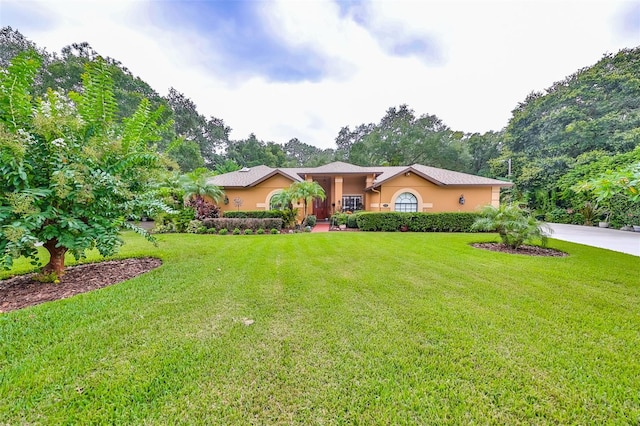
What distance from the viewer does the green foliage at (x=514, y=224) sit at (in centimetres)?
788

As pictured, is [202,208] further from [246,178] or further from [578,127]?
[578,127]

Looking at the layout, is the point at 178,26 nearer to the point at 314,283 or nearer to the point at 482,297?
the point at 314,283

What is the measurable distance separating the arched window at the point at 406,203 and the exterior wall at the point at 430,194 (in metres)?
0.24

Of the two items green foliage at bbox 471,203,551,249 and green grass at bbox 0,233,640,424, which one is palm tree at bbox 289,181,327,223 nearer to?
green foliage at bbox 471,203,551,249

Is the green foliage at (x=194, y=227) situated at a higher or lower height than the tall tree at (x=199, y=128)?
lower

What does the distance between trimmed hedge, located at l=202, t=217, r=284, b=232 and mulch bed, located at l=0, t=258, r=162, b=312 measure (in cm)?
717

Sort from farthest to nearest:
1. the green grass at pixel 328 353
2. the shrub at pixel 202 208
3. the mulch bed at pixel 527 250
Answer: the shrub at pixel 202 208 < the mulch bed at pixel 527 250 < the green grass at pixel 328 353

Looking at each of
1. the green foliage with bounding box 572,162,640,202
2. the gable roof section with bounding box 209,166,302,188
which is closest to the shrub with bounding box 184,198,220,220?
the gable roof section with bounding box 209,166,302,188

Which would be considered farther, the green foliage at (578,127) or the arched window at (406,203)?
the green foliage at (578,127)

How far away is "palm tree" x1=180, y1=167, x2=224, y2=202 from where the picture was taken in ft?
49.0

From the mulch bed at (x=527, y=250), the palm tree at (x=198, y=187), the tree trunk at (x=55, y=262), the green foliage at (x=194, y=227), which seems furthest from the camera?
the palm tree at (x=198, y=187)

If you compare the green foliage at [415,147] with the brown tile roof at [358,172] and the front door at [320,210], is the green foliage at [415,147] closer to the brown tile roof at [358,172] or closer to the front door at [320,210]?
the brown tile roof at [358,172]

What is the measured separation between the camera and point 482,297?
418 cm

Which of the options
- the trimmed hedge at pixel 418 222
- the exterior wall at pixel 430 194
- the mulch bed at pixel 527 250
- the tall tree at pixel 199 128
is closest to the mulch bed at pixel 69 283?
the trimmed hedge at pixel 418 222
